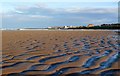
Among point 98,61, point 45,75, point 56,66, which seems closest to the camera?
point 45,75

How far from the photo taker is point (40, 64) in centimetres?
660

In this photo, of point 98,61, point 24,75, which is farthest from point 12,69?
point 98,61

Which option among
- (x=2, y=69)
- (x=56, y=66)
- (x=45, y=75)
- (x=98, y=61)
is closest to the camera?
(x=45, y=75)

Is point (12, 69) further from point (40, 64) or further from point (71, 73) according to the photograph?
point (71, 73)

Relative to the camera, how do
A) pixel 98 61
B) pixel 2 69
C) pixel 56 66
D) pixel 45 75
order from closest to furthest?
pixel 45 75 → pixel 2 69 → pixel 56 66 → pixel 98 61

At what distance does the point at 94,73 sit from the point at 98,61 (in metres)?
1.66

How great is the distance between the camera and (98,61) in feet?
23.4

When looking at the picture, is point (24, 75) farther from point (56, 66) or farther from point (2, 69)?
point (56, 66)

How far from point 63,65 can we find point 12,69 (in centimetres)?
138

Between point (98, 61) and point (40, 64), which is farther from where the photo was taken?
point (98, 61)

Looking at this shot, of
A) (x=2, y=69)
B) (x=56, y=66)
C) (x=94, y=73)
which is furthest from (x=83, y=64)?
(x=2, y=69)

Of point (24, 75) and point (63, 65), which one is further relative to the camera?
point (63, 65)

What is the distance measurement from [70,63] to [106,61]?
1159 mm

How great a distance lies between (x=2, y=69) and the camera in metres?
5.99
